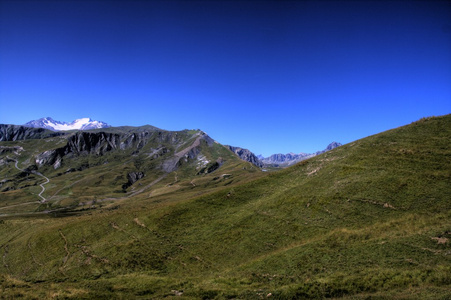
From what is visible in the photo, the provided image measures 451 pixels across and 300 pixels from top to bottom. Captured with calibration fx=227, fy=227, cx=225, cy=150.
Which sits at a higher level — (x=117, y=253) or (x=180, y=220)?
(x=180, y=220)

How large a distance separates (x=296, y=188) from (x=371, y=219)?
21328 millimetres

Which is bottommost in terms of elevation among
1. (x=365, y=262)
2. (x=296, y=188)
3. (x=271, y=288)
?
(x=271, y=288)

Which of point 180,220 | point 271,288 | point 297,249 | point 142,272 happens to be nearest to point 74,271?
point 142,272

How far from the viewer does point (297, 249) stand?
3697 centimetres

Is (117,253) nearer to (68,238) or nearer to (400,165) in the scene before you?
(68,238)

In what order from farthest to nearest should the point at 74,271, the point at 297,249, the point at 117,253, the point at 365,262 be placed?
the point at 117,253
the point at 74,271
the point at 297,249
the point at 365,262

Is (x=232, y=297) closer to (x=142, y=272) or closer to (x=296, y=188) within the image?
(x=142, y=272)

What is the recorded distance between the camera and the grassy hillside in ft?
92.0

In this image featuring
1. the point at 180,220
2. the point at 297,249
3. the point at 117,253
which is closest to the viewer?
the point at 297,249

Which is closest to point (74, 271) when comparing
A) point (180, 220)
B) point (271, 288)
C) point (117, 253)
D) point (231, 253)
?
point (117, 253)

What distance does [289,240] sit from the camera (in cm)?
4194

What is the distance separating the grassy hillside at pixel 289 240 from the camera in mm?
28037

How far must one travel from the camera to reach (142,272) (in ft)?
135

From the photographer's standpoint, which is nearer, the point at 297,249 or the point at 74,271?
the point at 297,249
